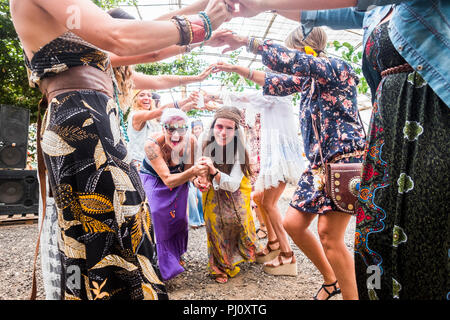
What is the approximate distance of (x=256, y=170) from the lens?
3.82 metres

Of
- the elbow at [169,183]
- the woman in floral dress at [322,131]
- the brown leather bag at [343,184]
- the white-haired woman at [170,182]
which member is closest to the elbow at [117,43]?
the woman in floral dress at [322,131]

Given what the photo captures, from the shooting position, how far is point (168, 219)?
2.75 metres

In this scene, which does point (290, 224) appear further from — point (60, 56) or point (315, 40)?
point (60, 56)

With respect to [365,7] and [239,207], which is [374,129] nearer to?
[365,7]

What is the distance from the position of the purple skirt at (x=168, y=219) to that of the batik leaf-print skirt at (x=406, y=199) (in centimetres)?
198

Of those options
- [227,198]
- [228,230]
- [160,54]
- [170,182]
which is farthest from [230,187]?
[160,54]

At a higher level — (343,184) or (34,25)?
(34,25)

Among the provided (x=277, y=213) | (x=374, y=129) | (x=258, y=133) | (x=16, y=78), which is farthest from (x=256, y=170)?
(x=16, y=78)

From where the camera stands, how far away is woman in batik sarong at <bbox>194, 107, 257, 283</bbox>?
280 centimetres

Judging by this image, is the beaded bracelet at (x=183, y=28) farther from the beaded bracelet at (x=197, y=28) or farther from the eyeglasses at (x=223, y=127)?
the eyeglasses at (x=223, y=127)

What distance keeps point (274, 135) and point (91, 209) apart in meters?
2.57

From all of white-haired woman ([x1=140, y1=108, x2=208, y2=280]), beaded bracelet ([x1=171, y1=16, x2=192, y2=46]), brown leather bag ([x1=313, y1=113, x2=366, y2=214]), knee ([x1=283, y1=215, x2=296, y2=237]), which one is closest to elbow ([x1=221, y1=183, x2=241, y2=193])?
white-haired woman ([x1=140, y1=108, x2=208, y2=280])

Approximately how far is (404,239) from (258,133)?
3.09m

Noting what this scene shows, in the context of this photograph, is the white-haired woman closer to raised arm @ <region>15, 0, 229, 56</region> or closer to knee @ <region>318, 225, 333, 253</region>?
knee @ <region>318, 225, 333, 253</region>
